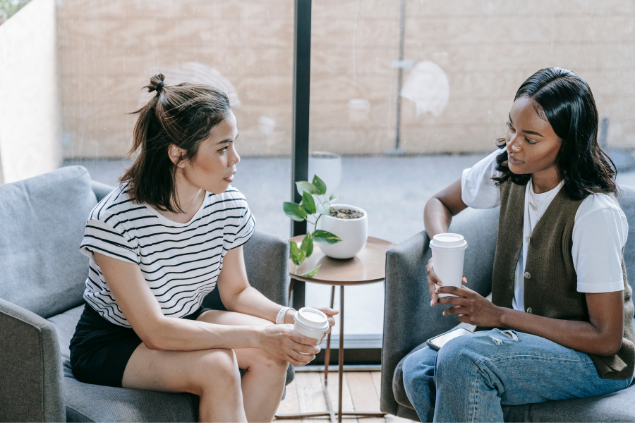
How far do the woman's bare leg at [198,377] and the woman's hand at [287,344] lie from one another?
0.10 metres

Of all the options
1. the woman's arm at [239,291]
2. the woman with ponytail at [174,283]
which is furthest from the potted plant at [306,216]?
the woman with ponytail at [174,283]

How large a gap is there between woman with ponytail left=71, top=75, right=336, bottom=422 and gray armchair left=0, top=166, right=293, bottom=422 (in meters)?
0.07

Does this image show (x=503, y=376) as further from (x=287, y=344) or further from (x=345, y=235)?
(x=345, y=235)

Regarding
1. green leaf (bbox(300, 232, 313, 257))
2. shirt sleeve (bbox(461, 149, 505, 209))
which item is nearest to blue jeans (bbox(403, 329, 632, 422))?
shirt sleeve (bbox(461, 149, 505, 209))

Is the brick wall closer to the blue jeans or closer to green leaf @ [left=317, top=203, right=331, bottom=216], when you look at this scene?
green leaf @ [left=317, top=203, right=331, bottom=216]

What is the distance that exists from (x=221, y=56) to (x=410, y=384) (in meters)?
1.37

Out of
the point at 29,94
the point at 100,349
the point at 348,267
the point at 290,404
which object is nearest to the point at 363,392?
the point at 290,404

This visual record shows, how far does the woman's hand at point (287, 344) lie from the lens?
1505 millimetres

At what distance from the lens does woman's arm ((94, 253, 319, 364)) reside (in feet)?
4.81

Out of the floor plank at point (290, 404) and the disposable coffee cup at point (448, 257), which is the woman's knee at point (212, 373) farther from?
the floor plank at point (290, 404)

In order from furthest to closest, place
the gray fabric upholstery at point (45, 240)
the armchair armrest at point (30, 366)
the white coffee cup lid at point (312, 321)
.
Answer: the gray fabric upholstery at point (45, 240) < the white coffee cup lid at point (312, 321) < the armchair armrest at point (30, 366)

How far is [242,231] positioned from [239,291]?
0.59 feet

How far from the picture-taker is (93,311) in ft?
5.32

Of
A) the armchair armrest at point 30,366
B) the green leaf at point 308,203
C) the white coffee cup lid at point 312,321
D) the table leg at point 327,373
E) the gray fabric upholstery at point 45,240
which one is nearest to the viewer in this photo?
the armchair armrest at point 30,366
